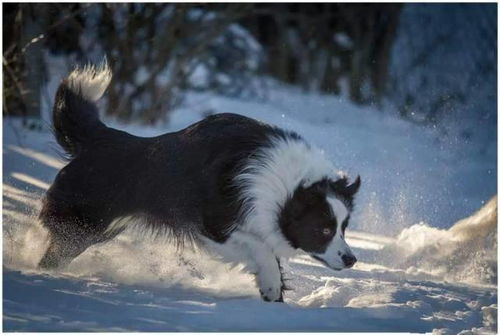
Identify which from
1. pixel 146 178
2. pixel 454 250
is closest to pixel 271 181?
pixel 146 178

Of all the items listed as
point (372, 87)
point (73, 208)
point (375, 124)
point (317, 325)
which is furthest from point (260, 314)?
point (372, 87)

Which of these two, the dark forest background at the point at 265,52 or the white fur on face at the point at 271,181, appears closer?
the white fur on face at the point at 271,181

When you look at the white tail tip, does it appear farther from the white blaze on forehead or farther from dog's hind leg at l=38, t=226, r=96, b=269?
the white blaze on forehead

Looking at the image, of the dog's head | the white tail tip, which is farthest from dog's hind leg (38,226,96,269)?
the dog's head

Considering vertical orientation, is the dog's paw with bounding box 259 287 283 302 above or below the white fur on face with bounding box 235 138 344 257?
below

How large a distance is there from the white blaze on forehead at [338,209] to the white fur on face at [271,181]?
0.15 m

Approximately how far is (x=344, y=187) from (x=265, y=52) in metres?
6.53

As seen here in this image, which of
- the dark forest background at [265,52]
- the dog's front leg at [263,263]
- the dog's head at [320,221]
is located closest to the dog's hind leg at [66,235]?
the dog's front leg at [263,263]

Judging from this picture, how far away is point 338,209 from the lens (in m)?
4.14

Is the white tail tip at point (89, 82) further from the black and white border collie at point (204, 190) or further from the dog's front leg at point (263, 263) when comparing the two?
the dog's front leg at point (263, 263)

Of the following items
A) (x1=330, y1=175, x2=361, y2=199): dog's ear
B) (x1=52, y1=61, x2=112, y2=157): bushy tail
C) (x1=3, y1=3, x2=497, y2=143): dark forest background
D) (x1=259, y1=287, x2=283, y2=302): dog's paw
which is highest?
(x1=3, y1=3, x2=497, y2=143): dark forest background

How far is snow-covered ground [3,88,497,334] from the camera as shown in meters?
4.10

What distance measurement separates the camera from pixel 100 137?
Answer: 15.3 feet

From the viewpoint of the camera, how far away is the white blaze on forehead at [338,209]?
4.14 meters
